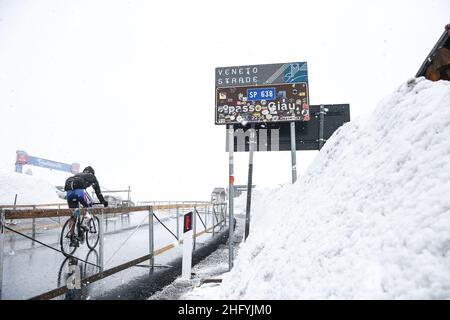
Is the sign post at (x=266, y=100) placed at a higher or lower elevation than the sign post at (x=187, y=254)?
higher

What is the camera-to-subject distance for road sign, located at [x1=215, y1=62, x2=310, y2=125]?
29.7ft

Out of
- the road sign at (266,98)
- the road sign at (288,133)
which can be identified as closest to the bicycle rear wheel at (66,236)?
the road sign at (266,98)

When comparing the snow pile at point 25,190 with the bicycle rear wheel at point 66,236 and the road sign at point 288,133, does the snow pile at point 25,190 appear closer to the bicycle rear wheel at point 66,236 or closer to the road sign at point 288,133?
the bicycle rear wheel at point 66,236

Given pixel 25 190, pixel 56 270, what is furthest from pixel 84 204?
pixel 25 190

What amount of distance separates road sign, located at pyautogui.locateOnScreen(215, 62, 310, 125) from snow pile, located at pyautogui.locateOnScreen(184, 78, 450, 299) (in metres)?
5.56

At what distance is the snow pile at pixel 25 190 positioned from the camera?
26.5 metres

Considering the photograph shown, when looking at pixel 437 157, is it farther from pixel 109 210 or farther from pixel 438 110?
pixel 109 210

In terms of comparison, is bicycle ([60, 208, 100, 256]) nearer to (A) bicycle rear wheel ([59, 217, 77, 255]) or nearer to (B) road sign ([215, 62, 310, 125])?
(A) bicycle rear wheel ([59, 217, 77, 255])

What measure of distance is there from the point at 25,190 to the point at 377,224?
35.1 m

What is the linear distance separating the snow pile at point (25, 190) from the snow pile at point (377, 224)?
30164mm

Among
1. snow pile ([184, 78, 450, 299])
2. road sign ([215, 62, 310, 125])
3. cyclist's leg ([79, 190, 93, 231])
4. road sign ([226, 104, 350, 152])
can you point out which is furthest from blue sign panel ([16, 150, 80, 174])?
snow pile ([184, 78, 450, 299])

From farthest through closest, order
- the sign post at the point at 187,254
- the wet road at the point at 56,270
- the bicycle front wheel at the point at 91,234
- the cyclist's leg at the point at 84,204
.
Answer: the bicycle front wheel at the point at 91,234 < the cyclist's leg at the point at 84,204 < the sign post at the point at 187,254 < the wet road at the point at 56,270
